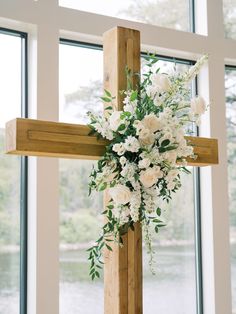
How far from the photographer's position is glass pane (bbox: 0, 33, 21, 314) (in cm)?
296

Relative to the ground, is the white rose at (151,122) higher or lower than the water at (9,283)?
higher

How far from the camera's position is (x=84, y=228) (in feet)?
10.6

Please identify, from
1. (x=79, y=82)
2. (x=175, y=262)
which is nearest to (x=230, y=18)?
(x=79, y=82)

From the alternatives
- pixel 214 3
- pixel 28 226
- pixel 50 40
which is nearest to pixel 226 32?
pixel 214 3

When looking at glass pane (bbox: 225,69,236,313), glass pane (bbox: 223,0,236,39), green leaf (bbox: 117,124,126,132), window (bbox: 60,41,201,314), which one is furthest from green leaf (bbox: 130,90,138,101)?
glass pane (bbox: 223,0,236,39)

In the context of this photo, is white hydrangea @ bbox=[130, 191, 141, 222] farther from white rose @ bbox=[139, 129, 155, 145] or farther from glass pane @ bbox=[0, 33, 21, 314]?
glass pane @ bbox=[0, 33, 21, 314]

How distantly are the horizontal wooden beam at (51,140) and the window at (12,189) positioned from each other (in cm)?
94

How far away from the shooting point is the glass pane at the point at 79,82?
3.24 metres

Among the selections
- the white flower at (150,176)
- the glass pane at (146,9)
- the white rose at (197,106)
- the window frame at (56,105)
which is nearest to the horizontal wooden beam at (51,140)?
the white flower at (150,176)

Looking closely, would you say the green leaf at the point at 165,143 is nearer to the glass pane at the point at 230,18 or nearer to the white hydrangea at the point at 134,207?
the white hydrangea at the point at 134,207

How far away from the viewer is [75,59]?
3.29 metres

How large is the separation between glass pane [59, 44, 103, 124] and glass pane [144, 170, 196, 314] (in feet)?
2.63

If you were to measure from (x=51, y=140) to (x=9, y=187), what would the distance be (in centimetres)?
100

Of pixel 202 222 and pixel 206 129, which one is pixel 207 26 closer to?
pixel 206 129
